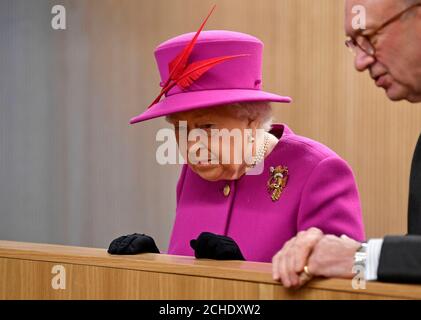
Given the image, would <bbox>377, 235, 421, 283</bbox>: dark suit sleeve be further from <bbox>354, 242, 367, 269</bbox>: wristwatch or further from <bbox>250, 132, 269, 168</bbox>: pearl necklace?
<bbox>250, 132, 269, 168</bbox>: pearl necklace

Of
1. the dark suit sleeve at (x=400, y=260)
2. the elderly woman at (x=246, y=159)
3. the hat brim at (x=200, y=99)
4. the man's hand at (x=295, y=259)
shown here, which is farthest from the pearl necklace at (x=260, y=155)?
the dark suit sleeve at (x=400, y=260)

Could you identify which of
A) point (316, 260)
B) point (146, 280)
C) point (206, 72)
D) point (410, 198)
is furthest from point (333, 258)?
point (206, 72)

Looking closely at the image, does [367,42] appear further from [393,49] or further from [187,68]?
[187,68]

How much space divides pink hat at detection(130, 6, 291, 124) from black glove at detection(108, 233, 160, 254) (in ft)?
1.08

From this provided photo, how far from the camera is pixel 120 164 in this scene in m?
3.71

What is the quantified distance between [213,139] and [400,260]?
2.45 ft

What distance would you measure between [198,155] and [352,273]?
72cm

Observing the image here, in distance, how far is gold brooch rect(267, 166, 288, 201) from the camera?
1.77 m

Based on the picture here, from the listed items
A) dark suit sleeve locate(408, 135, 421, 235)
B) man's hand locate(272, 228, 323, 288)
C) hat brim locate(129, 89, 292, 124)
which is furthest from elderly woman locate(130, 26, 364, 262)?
man's hand locate(272, 228, 323, 288)

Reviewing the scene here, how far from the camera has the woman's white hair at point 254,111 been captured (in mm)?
1771

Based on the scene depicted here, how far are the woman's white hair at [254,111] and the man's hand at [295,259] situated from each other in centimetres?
63

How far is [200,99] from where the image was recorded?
1.71 metres
